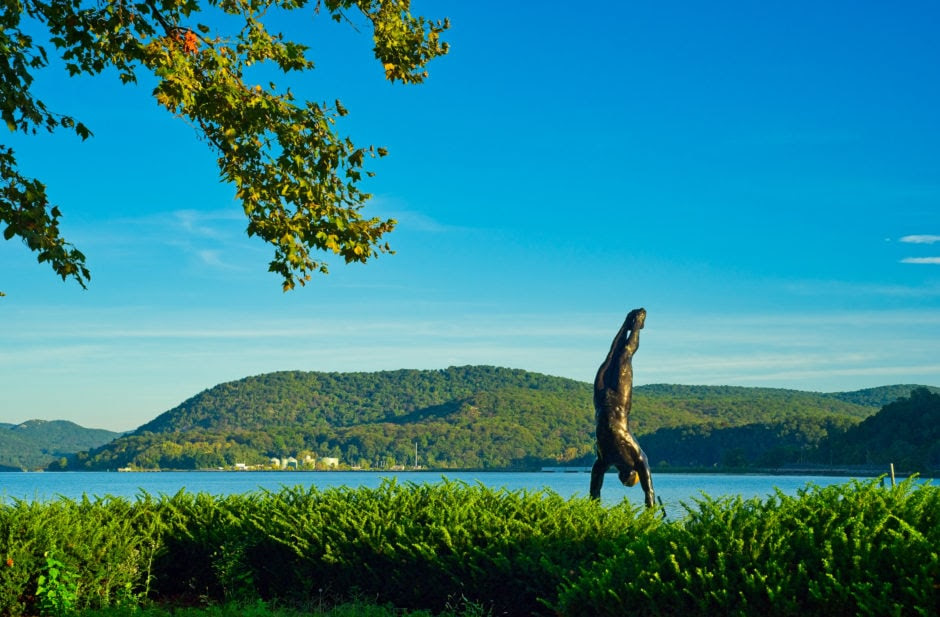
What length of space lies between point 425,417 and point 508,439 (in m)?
28.4

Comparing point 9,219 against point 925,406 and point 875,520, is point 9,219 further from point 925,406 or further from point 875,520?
A: point 925,406

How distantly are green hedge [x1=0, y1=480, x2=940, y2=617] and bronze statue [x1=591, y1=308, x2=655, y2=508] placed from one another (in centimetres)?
302

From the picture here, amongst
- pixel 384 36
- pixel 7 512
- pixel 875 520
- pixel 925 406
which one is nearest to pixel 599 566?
pixel 875 520

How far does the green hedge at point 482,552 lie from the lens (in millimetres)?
6656

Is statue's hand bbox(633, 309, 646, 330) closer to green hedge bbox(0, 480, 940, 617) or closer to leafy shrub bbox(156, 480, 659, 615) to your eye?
leafy shrub bbox(156, 480, 659, 615)

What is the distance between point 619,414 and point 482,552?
16.8 feet

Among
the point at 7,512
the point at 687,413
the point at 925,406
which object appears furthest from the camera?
the point at 687,413

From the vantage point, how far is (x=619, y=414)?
14375mm

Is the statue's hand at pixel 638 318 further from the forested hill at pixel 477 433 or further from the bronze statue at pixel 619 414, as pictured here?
the forested hill at pixel 477 433

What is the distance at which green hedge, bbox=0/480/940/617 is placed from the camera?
21.8 feet

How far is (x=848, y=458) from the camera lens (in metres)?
112

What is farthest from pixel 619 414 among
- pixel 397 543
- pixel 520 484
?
pixel 520 484

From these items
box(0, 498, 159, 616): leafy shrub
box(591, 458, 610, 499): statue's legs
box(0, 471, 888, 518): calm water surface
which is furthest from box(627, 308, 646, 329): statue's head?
box(0, 471, 888, 518): calm water surface

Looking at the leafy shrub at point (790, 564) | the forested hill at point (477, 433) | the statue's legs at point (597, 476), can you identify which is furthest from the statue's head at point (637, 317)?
the forested hill at point (477, 433)
